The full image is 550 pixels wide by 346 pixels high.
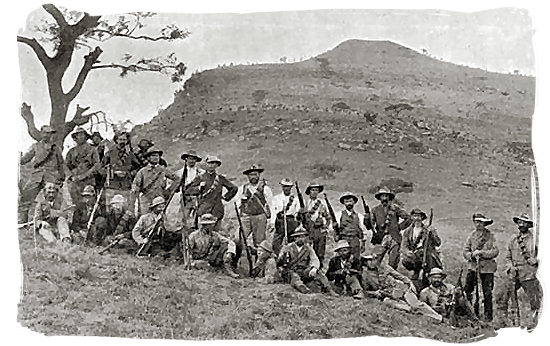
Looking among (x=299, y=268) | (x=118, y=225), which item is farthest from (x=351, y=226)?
(x=118, y=225)

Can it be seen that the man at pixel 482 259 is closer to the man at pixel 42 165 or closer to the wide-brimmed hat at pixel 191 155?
the wide-brimmed hat at pixel 191 155

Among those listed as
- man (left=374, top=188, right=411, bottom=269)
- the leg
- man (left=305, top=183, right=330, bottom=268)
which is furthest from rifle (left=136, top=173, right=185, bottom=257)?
the leg

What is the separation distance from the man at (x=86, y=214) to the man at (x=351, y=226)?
1.58 metres

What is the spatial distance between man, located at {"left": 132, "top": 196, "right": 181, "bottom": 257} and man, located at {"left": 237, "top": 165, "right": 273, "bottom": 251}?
18.5 inches

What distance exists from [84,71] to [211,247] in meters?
1.46

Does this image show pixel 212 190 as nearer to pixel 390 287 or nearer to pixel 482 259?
pixel 390 287

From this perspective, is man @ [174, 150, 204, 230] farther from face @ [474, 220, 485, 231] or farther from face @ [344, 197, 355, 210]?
face @ [474, 220, 485, 231]

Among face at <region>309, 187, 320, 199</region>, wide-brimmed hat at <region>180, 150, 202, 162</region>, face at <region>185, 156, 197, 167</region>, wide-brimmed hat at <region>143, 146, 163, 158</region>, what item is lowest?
face at <region>309, 187, 320, 199</region>

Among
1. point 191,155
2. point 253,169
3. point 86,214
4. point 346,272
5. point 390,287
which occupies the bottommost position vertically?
point 390,287

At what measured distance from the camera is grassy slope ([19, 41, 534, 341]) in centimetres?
670

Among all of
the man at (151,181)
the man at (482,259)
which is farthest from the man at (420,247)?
the man at (151,181)

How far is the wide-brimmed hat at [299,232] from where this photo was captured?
6738mm

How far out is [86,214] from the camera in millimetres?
6809

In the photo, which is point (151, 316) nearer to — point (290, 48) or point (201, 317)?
point (201, 317)
